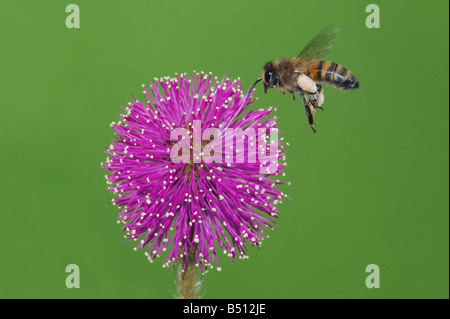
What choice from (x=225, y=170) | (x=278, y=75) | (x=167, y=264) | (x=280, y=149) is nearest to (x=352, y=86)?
(x=278, y=75)

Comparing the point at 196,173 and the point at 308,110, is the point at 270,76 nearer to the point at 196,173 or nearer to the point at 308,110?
the point at 308,110

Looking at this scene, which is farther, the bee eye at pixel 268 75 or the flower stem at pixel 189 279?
the bee eye at pixel 268 75

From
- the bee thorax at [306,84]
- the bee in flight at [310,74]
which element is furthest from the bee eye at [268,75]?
the bee thorax at [306,84]

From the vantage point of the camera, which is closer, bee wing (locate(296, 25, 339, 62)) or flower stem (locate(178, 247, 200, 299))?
flower stem (locate(178, 247, 200, 299))

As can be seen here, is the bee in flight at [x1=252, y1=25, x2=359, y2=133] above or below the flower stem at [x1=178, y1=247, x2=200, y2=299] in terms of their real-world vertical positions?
above

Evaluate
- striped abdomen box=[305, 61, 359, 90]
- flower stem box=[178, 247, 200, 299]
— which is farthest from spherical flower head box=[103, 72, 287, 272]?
striped abdomen box=[305, 61, 359, 90]

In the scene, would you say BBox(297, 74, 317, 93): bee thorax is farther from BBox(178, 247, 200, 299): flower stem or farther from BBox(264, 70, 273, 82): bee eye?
BBox(178, 247, 200, 299): flower stem

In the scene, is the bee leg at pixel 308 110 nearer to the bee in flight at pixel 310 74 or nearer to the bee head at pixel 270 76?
the bee in flight at pixel 310 74

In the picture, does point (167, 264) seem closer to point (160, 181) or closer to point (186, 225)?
point (186, 225)

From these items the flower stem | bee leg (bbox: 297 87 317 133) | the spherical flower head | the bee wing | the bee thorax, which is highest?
the bee wing
